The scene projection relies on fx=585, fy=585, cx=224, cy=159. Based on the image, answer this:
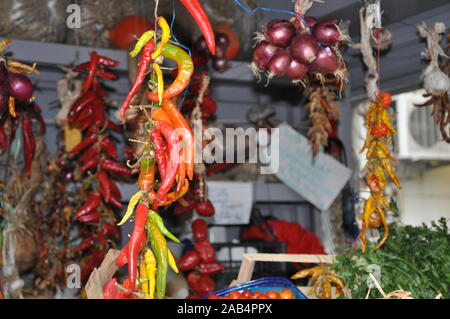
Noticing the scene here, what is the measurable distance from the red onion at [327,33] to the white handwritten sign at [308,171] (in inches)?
66.3

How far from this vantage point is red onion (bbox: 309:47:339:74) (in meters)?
1.77

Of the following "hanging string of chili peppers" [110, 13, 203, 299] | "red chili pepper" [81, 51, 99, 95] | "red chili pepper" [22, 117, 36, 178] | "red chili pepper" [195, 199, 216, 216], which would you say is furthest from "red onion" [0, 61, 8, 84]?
"red chili pepper" [195, 199, 216, 216]

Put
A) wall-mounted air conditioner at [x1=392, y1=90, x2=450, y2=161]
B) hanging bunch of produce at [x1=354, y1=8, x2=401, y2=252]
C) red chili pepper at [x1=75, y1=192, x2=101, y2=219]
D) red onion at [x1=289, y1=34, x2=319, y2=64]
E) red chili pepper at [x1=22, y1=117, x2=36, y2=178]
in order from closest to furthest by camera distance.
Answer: red onion at [x1=289, y1=34, x2=319, y2=64]
hanging bunch of produce at [x1=354, y1=8, x2=401, y2=252]
red chili pepper at [x1=75, y1=192, x2=101, y2=219]
red chili pepper at [x1=22, y1=117, x2=36, y2=178]
wall-mounted air conditioner at [x1=392, y1=90, x2=450, y2=161]

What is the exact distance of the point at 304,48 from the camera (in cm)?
173

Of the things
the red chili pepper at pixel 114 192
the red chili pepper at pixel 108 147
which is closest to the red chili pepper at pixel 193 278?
the red chili pepper at pixel 114 192

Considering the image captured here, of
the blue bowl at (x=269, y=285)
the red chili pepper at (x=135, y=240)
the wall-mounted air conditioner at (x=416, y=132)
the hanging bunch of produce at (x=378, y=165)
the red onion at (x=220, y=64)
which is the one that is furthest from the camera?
the wall-mounted air conditioner at (x=416, y=132)

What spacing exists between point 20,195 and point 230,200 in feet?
3.87

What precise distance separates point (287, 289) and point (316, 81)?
1.18 meters

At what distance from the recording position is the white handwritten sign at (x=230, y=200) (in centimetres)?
344

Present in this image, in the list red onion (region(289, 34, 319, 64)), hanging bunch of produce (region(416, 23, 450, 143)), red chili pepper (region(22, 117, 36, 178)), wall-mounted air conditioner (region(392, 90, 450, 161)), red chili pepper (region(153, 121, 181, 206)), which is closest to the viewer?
red chili pepper (region(153, 121, 181, 206))

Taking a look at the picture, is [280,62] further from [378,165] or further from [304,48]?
[378,165]

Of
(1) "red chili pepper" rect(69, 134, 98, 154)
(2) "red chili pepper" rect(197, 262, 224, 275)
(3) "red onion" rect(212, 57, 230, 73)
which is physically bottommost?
(2) "red chili pepper" rect(197, 262, 224, 275)

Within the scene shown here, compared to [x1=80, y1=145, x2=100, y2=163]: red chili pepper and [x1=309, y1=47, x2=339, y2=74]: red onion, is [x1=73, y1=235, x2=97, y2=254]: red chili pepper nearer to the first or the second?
[x1=80, y1=145, x2=100, y2=163]: red chili pepper

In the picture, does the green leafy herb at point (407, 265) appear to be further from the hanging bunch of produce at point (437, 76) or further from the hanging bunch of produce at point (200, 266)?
the hanging bunch of produce at point (200, 266)
